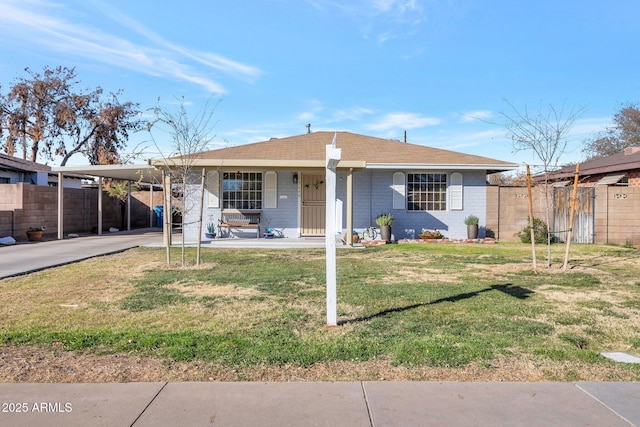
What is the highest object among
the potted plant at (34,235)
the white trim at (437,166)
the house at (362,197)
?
the white trim at (437,166)

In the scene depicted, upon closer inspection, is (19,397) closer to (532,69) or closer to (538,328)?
(538,328)

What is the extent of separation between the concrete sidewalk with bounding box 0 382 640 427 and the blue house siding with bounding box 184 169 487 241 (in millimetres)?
→ 12504

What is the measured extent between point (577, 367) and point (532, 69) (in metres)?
13.1

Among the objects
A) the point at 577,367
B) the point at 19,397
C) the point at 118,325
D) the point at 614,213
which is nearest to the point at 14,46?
the point at 118,325

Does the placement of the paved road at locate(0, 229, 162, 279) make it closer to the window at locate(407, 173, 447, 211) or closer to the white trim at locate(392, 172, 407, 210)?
the white trim at locate(392, 172, 407, 210)

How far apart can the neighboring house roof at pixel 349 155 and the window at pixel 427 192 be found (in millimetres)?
669

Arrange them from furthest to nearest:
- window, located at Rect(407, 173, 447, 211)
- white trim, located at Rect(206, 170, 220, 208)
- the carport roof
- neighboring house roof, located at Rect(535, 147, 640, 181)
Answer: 1. neighboring house roof, located at Rect(535, 147, 640, 181)
2. window, located at Rect(407, 173, 447, 211)
3. white trim, located at Rect(206, 170, 220, 208)
4. the carport roof

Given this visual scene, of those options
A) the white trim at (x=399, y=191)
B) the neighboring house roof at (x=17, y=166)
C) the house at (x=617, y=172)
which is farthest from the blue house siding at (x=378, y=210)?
the neighboring house roof at (x=17, y=166)

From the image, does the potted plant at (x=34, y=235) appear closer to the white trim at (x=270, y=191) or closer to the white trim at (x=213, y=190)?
the white trim at (x=213, y=190)

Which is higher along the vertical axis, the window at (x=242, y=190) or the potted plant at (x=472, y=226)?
the window at (x=242, y=190)

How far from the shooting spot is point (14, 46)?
1524 cm

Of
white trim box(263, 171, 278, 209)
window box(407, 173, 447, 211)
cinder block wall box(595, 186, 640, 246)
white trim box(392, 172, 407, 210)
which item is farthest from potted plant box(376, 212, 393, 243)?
cinder block wall box(595, 186, 640, 246)

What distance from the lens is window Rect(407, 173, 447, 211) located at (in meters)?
16.1

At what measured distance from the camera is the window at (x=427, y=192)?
52.9 ft
